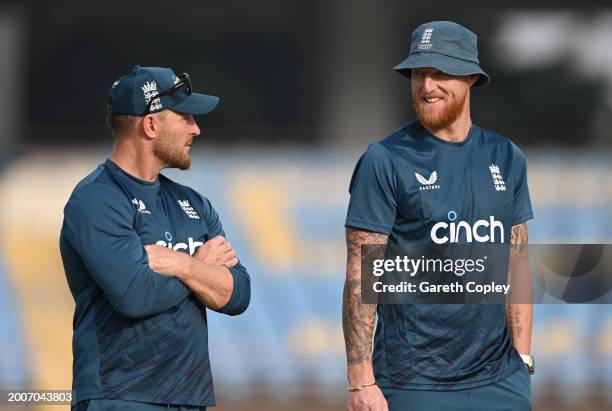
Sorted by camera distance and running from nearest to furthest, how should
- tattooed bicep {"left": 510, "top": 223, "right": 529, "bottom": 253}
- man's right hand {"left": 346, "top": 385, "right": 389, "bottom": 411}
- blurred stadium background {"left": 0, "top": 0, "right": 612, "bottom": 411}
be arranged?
1. man's right hand {"left": 346, "top": 385, "right": 389, "bottom": 411}
2. tattooed bicep {"left": 510, "top": 223, "right": 529, "bottom": 253}
3. blurred stadium background {"left": 0, "top": 0, "right": 612, "bottom": 411}

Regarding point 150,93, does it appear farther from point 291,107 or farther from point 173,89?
point 291,107

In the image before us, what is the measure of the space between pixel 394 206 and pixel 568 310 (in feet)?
18.4

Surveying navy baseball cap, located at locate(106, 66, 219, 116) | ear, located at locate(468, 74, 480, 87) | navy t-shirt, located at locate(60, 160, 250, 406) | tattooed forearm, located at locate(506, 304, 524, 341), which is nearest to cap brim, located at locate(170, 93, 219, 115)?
navy baseball cap, located at locate(106, 66, 219, 116)

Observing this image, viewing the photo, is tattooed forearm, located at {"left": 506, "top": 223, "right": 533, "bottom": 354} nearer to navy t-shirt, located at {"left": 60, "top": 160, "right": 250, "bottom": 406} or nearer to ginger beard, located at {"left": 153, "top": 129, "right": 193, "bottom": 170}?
navy t-shirt, located at {"left": 60, "top": 160, "right": 250, "bottom": 406}

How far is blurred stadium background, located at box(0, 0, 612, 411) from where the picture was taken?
9758mm

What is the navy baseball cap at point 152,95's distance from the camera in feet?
14.2

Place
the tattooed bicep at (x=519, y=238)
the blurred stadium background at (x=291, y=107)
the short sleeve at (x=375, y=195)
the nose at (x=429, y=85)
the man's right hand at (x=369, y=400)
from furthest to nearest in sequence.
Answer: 1. the blurred stadium background at (x=291, y=107)
2. the tattooed bicep at (x=519, y=238)
3. the nose at (x=429, y=85)
4. the short sleeve at (x=375, y=195)
5. the man's right hand at (x=369, y=400)

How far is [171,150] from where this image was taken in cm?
436

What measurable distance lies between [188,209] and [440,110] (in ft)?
3.25

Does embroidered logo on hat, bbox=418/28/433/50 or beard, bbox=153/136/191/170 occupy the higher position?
embroidered logo on hat, bbox=418/28/433/50

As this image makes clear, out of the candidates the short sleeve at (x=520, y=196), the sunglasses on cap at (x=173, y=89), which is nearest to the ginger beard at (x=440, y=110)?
the short sleeve at (x=520, y=196)

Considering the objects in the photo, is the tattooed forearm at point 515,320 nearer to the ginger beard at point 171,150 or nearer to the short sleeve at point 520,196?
the short sleeve at point 520,196

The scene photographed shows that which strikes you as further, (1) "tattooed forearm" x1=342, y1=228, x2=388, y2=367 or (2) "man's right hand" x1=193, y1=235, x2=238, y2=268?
(2) "man's right hand" x1=193, y1=235, x2=238, y2=268

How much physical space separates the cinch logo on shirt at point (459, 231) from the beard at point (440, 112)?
0.34m
